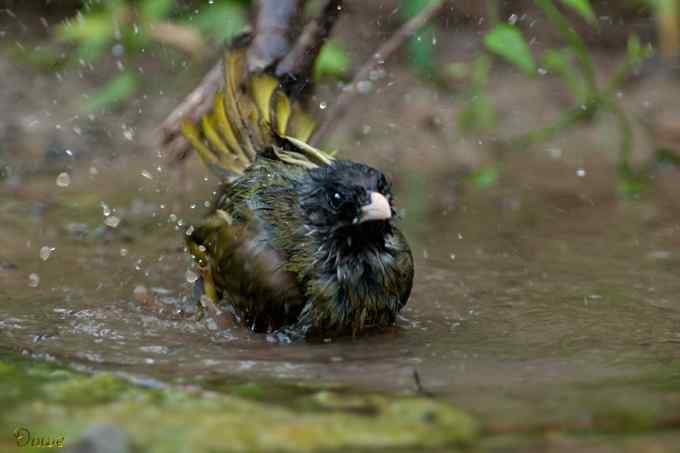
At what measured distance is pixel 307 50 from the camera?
4.69 m

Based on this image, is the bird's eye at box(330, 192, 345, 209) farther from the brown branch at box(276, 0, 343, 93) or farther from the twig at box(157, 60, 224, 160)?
the twig at box(157, 60, 224, 160)

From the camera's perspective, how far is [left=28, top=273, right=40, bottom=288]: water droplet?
4231 millimetres

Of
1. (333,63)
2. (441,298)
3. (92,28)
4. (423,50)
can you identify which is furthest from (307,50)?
(92,28)

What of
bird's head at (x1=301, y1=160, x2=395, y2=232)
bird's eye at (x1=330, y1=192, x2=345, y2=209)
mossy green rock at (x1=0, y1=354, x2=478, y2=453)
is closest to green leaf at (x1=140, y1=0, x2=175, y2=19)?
bird's head at (x1=301, y1=160, x2=395, y2=232)

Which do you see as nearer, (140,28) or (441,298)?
(441,298)

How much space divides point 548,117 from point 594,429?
499 centimetres

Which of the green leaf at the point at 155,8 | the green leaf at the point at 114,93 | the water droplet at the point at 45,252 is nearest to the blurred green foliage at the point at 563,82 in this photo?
the green leaf at the point at 155,8

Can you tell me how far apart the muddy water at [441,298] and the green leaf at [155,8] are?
3.38 ft

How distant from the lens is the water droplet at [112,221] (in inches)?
203

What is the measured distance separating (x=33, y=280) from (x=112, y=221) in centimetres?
94

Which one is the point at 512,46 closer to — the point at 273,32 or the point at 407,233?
the point at 407,233

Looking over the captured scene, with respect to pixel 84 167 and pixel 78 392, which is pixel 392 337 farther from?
pixel 84 167

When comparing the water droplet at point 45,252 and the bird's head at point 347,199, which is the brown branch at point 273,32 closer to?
the bird's head at point 347,199

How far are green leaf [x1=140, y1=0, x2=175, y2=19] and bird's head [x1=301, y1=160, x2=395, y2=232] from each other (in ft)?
9.82
